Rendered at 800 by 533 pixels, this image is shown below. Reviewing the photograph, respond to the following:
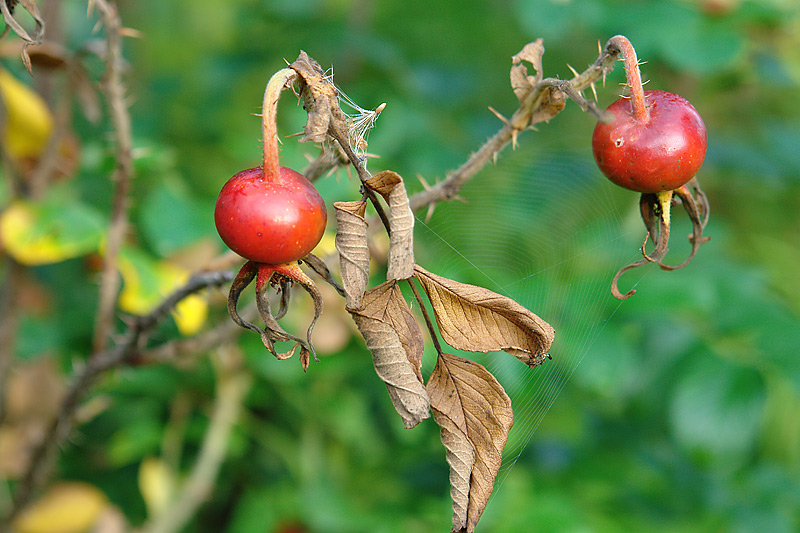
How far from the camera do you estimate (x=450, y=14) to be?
10.5 feet

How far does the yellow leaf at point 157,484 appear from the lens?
6.80ft

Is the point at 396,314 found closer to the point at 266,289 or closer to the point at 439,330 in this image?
the point at 439,330

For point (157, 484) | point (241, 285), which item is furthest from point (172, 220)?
point (241, 285)

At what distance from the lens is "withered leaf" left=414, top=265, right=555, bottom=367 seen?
0.76 meters

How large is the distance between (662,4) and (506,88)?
0.92 meters

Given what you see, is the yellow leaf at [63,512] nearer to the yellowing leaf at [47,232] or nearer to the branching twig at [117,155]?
the branching twig at [117,155]

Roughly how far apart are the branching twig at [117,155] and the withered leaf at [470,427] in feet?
3.07

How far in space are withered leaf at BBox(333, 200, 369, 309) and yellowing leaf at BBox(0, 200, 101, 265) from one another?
1.06 meters

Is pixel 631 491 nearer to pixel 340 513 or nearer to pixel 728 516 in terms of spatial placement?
pixel 728 516

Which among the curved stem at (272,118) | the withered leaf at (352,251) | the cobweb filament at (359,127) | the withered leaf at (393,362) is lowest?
the withered leaf at (393,362)

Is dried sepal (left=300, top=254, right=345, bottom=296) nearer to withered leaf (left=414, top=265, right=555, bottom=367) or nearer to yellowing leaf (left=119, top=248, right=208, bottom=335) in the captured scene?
withered leaf (left=414, top=265, right=555, bottom=367)

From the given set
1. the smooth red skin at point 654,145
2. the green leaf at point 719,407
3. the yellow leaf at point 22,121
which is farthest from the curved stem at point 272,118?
the green leaf at point 719,407

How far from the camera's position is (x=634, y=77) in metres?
0.78

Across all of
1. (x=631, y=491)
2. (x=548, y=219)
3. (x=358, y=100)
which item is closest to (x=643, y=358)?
(x=631, y=491)
